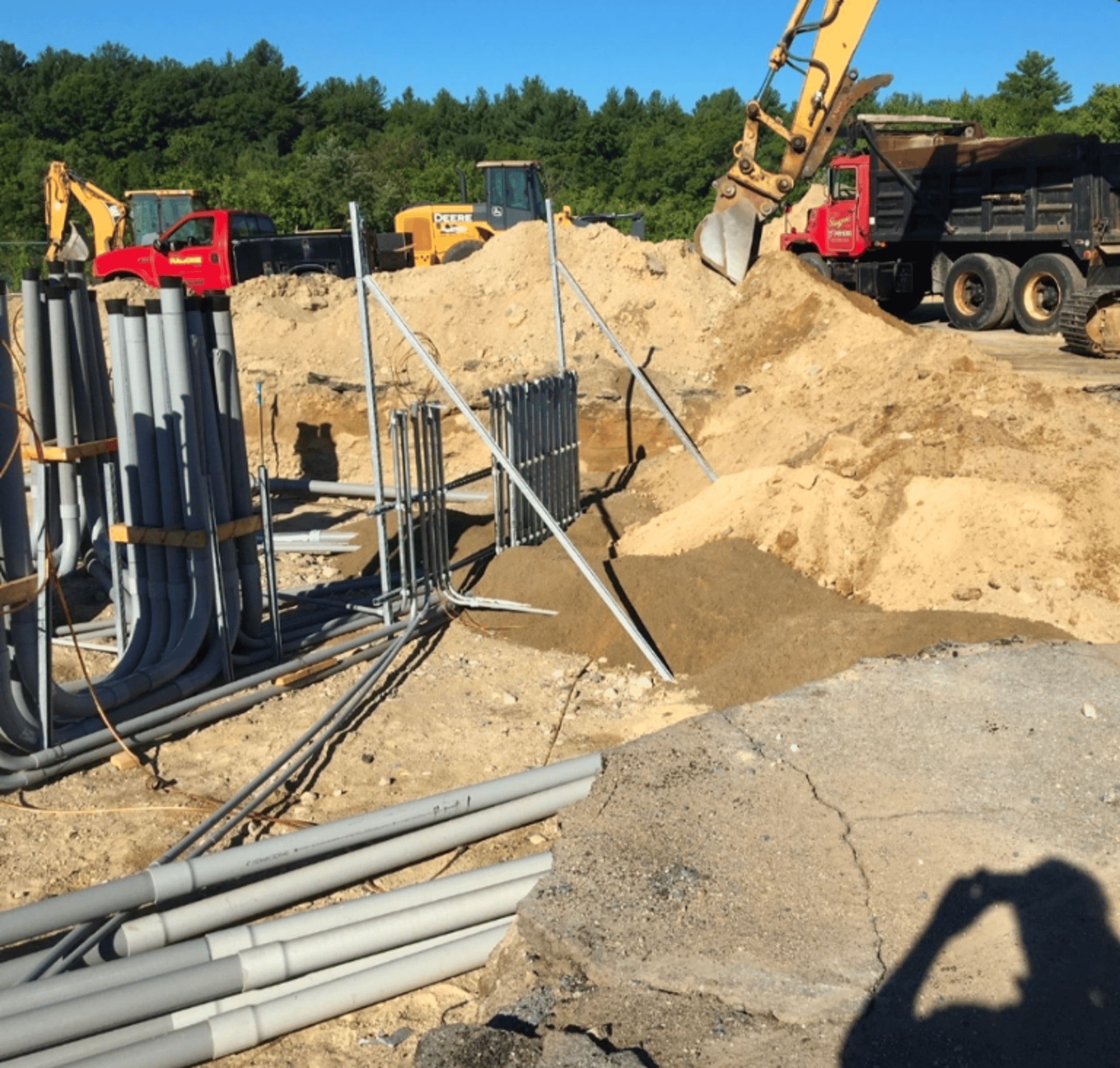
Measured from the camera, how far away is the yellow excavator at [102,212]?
25594 mm

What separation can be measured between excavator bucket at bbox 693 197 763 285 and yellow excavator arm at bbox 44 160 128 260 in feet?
48.4

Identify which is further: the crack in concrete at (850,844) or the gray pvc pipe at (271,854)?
the gray pvc pipe at (271,854)

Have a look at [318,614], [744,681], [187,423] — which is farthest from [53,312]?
[744,681]

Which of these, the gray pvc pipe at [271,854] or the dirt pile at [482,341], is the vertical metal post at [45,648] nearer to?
the gray pvc pipe at [271,854]

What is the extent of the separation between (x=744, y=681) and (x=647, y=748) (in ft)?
5.34

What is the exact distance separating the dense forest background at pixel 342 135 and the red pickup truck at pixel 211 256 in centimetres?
1564

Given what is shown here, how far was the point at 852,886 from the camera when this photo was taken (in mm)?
4438

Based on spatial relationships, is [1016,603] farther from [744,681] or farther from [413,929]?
[413,929]

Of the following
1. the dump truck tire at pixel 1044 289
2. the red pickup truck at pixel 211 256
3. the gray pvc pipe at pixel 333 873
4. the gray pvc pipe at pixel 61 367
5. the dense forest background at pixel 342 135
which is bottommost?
the gray pvc pipe at pixel 333 873

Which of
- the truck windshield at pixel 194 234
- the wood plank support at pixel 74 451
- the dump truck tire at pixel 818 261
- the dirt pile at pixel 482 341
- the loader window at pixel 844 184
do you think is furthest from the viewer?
the truck windshield at pixel 194 234

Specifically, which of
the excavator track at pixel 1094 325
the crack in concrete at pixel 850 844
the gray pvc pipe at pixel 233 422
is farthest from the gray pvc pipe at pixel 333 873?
the excavator track at pixel 1094 325

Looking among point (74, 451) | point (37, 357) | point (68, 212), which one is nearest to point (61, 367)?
point (37, 357)

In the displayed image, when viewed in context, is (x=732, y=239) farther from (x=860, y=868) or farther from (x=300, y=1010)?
(x=300, y=1010)

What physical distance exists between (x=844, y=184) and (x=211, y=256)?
1104 cm
